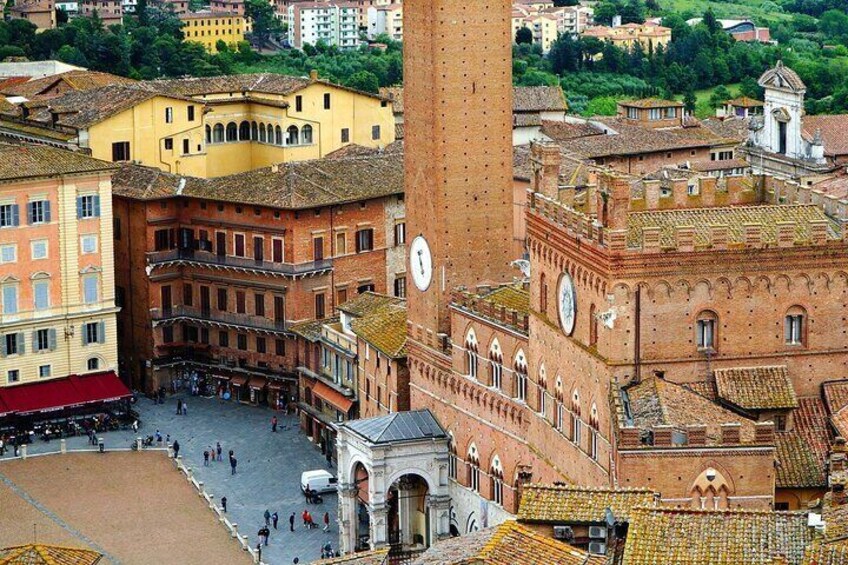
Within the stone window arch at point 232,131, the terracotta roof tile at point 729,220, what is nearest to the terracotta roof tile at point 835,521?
the terracotta roof tile at point 729,220

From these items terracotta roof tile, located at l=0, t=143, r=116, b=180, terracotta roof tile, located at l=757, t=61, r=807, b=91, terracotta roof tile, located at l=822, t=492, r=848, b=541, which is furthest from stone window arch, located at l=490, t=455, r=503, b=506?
terracotta roof tile, located at l=757, t=61, r=807, b=91

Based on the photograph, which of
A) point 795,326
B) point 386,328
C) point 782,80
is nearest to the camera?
point 795,326

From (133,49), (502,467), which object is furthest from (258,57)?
(502,467)

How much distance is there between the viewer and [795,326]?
57719mm

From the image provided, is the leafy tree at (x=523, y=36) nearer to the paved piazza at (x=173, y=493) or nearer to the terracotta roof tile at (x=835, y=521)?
the paved piazza at (x=173, y=493)

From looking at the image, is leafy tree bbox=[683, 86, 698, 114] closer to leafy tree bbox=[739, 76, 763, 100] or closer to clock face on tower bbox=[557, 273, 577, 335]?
leafy tree bbox=[739, 76, 763, 100]

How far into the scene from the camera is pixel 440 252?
6775 centimetres

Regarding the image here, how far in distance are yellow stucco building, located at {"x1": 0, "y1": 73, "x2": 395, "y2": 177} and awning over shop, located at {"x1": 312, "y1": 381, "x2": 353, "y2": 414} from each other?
1633 centimetres

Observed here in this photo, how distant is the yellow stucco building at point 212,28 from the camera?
6639 inches

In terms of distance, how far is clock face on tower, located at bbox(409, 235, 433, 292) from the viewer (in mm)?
68500

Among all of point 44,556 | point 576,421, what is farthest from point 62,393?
point 44,556

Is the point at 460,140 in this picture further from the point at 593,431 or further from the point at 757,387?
the point at 757,387

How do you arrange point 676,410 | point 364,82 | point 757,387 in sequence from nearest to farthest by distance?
1. point 676,410
2. point 757,387
3. point 364,82

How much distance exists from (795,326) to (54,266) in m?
32.0
